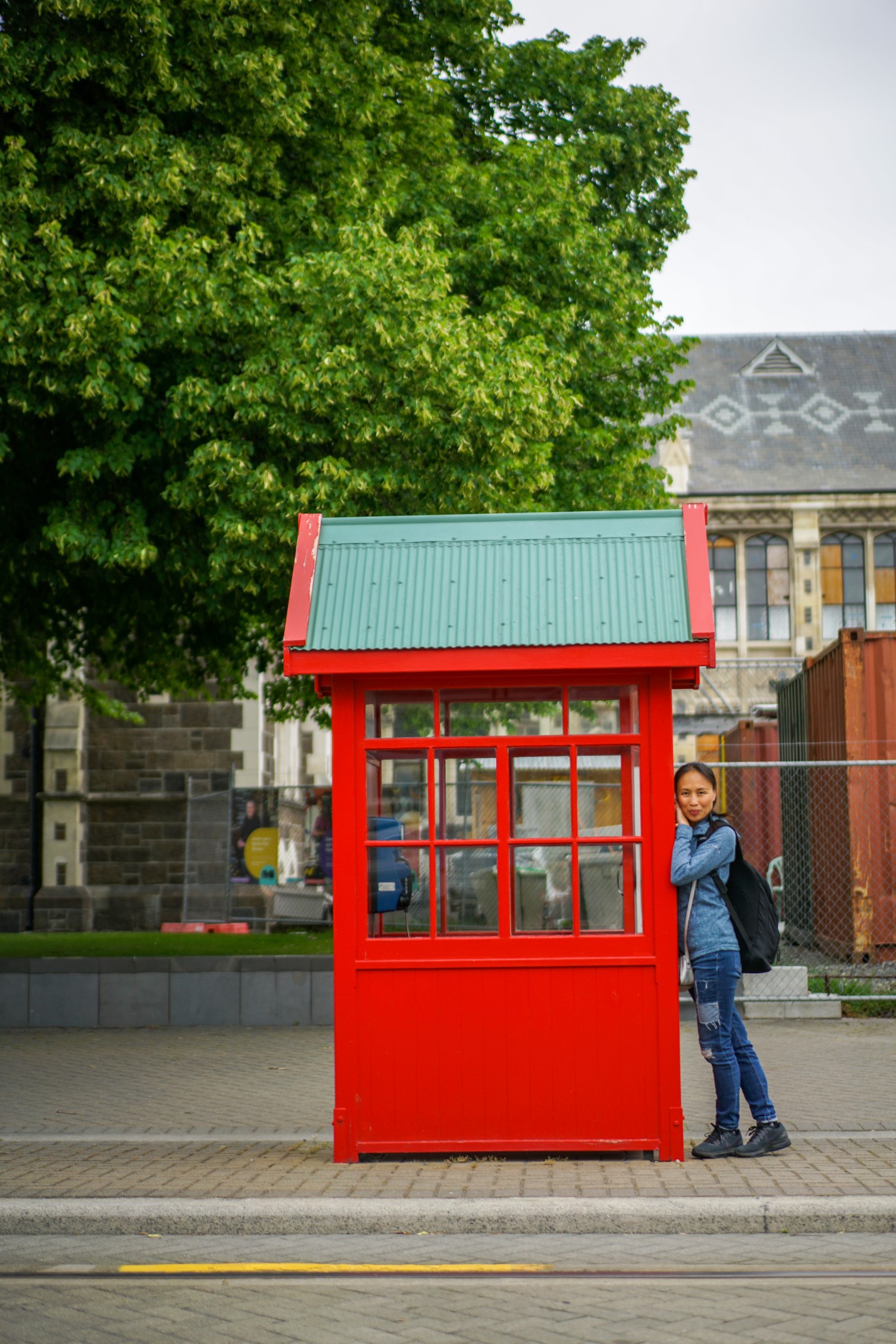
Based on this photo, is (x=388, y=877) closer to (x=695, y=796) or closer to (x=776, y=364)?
(x=695, y=796)

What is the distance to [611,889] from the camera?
7137 millimetres

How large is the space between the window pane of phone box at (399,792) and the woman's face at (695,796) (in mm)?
1224

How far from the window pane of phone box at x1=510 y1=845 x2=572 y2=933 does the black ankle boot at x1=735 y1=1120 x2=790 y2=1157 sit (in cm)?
130

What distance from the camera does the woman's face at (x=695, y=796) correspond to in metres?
7.01

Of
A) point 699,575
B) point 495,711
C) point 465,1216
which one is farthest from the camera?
point 495,711

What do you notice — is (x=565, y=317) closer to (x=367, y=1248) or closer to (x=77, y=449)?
→ (x=77, y=449)

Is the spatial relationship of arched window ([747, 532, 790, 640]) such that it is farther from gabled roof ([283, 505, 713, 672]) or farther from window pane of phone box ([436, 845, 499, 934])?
window pane of phone box ([436, 845, 499, 934])

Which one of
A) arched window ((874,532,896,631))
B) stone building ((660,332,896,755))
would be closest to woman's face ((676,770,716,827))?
stone building ((660,332,896,755))

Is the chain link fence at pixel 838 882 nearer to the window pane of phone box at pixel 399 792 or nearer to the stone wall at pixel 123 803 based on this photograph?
the window pane of phone box at pixel 399 792

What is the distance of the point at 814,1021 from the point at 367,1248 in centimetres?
786

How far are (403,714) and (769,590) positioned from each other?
37.2 metres

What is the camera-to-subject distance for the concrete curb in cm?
587

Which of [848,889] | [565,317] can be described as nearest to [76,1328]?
[848,889]

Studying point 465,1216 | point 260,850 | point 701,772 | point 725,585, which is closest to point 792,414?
point 725,585
